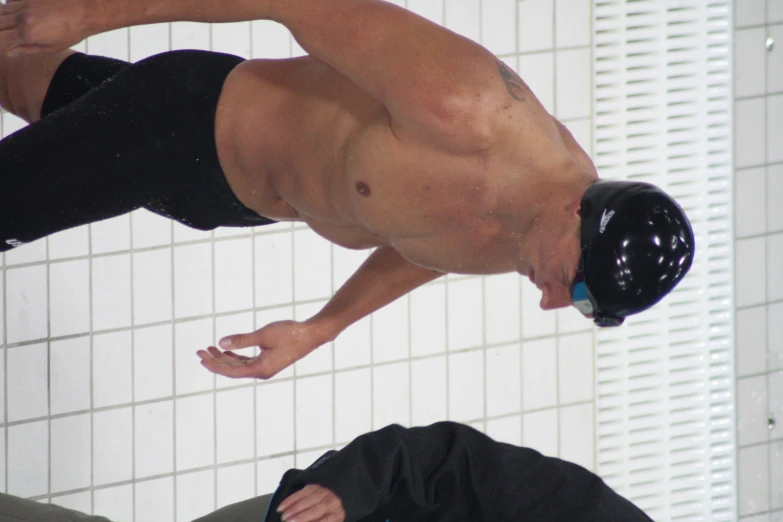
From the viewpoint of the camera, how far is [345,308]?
2295 millimetres

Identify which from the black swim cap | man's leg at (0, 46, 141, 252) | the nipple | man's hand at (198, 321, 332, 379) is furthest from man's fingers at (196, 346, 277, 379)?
the black swim cap

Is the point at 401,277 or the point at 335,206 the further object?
the point at 401,277

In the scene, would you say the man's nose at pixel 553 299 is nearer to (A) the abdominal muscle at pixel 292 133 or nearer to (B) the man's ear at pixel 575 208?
(B) the man's ear at pixel 575 208

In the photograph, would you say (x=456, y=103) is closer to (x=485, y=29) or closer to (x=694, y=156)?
(x=485, y=29)

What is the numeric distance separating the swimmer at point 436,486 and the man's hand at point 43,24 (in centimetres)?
90

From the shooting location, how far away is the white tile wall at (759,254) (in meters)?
3.94

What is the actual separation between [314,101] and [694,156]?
7.55 feet

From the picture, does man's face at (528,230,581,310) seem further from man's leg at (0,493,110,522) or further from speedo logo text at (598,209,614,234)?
man's leg at (0,493,110,522)

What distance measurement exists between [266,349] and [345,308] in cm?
20

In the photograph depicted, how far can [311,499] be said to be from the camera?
6.44 feet

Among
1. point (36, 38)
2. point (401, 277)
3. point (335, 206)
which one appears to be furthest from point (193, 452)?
point (36, 38)

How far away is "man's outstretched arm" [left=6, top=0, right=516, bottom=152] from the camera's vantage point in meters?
1.78

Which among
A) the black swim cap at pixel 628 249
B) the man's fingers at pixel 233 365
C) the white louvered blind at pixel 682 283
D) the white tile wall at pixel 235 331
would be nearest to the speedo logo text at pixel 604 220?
the black swim cap at pixel 628 249

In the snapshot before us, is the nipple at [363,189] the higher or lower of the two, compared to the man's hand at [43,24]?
lower
